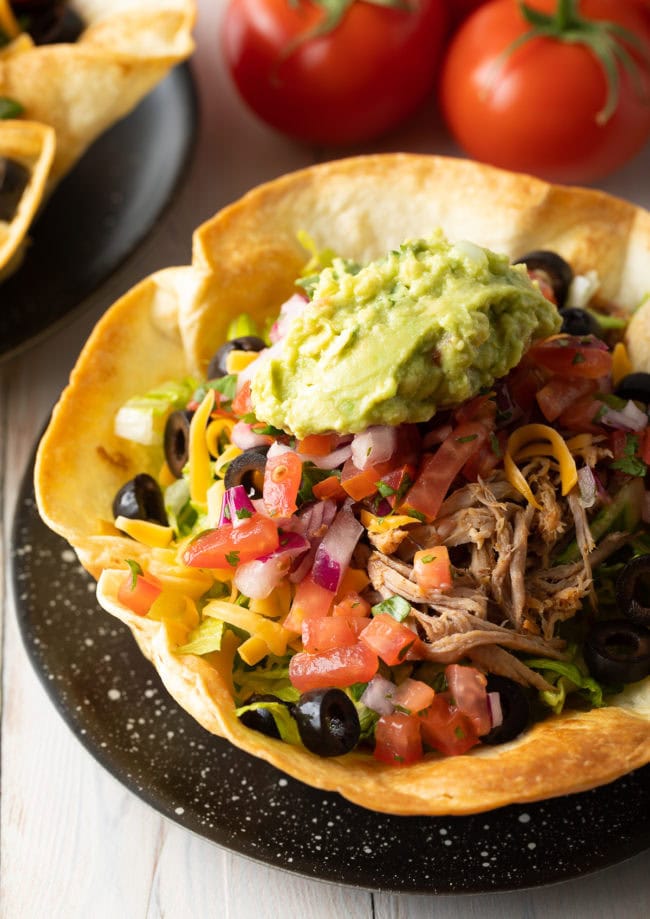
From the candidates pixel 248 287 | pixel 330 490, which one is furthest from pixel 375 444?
pixel 248 287

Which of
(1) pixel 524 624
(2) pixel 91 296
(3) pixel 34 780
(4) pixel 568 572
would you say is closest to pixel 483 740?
(1) pixel 524 624

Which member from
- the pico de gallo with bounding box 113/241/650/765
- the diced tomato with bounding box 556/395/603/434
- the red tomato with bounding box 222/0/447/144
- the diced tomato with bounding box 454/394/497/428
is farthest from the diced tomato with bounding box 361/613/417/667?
the red tomato with bounding box 222/0/447/144

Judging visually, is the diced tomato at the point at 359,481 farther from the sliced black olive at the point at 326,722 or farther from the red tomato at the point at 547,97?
the red tomato at the point at 547,97

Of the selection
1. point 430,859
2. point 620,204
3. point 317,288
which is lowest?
point 430,859

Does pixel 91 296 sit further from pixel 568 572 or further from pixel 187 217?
pixel 568 572

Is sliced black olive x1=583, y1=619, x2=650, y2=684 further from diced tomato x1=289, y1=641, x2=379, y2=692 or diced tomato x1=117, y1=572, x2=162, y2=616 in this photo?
diced tomato x1=117, y1=572, x2=162, y2=616

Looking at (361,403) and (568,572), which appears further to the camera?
(568,572)
